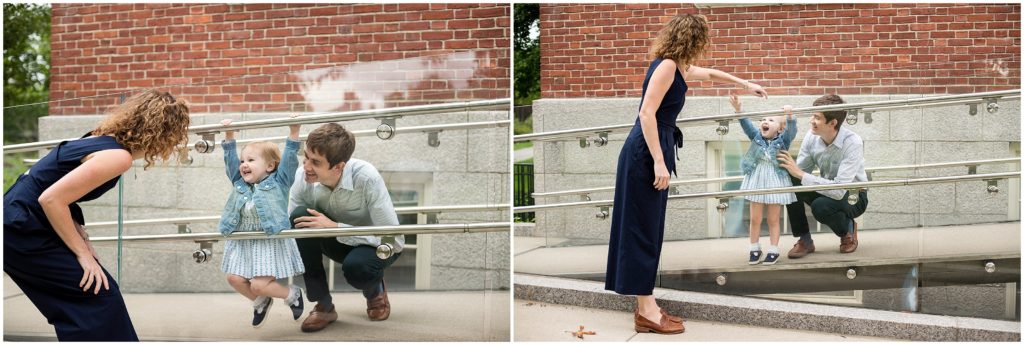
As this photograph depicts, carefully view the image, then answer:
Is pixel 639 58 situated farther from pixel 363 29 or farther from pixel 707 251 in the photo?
pixel 363 29

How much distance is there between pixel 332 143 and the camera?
3.87 meters

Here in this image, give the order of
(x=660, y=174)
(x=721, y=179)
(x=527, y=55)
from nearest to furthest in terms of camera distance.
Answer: (x=660, y=174), (x=721, y=179), (x=527, y=55)

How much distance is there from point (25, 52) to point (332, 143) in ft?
30.0

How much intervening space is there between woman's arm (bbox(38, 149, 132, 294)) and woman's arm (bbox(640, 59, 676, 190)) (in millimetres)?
2245

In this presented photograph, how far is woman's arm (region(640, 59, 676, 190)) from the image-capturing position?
3.91 metres

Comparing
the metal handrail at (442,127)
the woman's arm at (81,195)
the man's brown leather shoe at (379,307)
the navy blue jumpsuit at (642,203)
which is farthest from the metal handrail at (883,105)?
the woman's arm at (81,195)

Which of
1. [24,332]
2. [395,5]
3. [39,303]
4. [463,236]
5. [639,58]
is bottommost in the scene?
[24,332]

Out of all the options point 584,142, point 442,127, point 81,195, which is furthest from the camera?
point 584,142

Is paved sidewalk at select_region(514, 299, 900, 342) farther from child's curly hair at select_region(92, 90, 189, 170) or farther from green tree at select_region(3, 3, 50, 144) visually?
green tree at select_region(3, 3, 50, 144)

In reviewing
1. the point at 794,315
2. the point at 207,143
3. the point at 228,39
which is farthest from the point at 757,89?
the point at 228,39

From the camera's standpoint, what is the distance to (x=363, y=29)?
5.68 m

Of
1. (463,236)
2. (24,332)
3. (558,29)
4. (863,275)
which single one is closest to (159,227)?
(24,332)

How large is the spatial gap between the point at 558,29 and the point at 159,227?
2.50 meters

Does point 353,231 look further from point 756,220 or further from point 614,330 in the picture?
point 756,220
